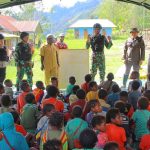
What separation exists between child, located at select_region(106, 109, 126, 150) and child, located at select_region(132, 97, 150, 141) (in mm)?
538

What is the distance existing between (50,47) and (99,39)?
1066 millimetres

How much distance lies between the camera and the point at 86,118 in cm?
479

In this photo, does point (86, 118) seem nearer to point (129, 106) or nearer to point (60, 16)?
point (129, 106)

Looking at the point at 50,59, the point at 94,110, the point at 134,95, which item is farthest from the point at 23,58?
the point at 94,110

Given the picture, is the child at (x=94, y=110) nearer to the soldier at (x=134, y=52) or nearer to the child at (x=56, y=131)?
the child at (x=56, y=131)

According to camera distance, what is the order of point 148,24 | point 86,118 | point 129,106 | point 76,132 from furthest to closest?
point 148,24 < point 129,106 < point 86,118 < point 76,132

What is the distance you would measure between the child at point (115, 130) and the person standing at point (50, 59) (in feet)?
14.6

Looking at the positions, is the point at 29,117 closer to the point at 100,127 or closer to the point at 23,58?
the point at 100,127

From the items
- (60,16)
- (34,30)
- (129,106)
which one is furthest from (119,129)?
(60,16)

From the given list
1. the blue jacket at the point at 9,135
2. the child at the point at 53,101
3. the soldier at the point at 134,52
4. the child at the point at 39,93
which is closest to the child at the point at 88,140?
the blue jacket at the point at 9,135

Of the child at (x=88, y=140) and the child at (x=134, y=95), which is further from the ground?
the child at (x=134, y=95)

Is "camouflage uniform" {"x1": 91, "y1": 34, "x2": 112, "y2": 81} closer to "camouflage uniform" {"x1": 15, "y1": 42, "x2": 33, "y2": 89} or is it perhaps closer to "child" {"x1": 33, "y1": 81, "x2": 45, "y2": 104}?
"camouflage uniform" {"x1": 15, "y1": 42, "x2": 33, "y2": 89}

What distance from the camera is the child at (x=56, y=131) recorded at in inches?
153

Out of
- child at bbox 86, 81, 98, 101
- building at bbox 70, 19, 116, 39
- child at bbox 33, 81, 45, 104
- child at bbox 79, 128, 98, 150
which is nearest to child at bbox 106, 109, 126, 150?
child at bbox 79, 128, 98, 150
